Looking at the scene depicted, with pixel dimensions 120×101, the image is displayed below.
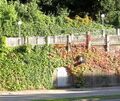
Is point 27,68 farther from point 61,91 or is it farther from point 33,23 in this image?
point 33,23

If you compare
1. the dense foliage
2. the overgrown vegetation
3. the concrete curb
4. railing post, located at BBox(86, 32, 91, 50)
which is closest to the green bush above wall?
the dense foliage

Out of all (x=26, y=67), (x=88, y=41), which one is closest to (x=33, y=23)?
(x=88, y=41)

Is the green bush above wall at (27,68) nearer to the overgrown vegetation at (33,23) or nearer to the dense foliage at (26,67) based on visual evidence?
the dense foliage at (26,67)

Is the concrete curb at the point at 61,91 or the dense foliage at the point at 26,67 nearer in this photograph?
the concrete curb at the point at 61,91

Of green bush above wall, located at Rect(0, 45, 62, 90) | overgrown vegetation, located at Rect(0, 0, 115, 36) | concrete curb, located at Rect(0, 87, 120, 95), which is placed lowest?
concrete curb, located at Rect(0, 87, 120, 95)

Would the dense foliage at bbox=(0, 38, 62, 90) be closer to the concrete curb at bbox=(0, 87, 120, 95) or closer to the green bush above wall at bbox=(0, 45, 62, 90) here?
the green bush above wall at bbox=(0, 45, 62, 90)

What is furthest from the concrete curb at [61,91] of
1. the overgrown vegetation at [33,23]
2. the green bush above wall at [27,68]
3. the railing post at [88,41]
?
the overgrown vegetation at [33,23]

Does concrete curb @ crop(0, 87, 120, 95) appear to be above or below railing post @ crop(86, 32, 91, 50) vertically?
below

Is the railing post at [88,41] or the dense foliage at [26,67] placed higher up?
the railing post at [88,41]

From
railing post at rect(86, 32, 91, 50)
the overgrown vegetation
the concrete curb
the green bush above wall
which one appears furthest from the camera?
the overgrown vegetation

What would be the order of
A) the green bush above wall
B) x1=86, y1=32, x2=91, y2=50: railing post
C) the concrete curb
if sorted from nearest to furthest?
the concrete curb < the green bush above wall < x1=86, y1=32, x2=91, y2=50: railing post

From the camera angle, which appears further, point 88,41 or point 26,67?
point 88,41

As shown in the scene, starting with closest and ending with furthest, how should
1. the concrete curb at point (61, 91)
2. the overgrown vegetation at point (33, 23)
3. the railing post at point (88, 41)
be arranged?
the concrete curb at point (61, 91)
the railing post at point (88, 41)
the overgrown vegetation at point (33, 23)

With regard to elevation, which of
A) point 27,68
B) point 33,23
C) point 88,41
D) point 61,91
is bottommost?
point 61,91
